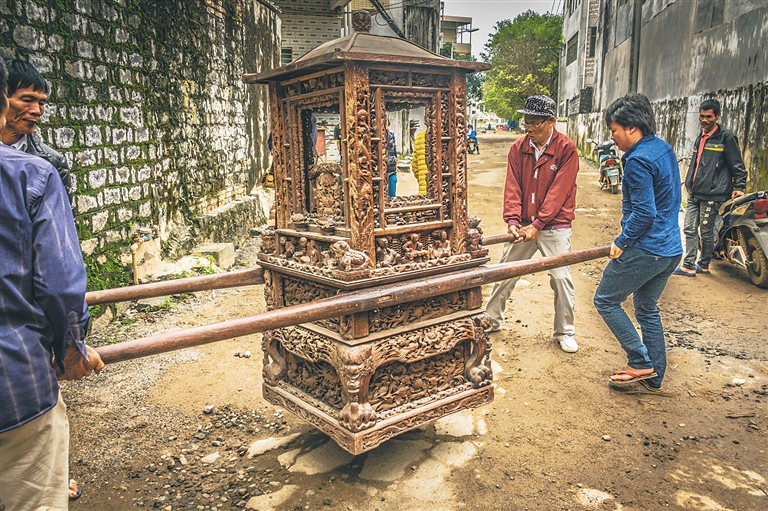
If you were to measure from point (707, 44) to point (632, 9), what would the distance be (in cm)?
622

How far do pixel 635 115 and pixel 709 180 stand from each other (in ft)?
9.79

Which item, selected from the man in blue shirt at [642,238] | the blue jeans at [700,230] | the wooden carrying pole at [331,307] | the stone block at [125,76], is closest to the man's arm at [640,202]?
the man in blue shirt at [642,238]

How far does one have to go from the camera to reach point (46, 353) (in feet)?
5.49

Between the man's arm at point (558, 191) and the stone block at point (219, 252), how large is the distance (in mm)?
4000

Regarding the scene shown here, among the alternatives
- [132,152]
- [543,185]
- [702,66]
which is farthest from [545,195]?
[702,66]

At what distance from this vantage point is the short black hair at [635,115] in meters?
3.34

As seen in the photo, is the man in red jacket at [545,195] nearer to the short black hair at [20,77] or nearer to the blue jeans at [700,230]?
the blue jeans at [700,230]

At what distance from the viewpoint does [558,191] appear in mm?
4062

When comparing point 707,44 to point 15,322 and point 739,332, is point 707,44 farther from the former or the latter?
point 15,322

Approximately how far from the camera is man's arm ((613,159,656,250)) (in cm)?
326

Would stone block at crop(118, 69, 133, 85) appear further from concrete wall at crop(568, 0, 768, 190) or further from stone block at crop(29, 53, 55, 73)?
concrete wall at crop(568, 0, 768, 190)

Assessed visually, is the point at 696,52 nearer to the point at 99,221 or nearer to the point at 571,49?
the point at 99,221

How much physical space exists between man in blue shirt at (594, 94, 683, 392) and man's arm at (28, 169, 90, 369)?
267 centimetres

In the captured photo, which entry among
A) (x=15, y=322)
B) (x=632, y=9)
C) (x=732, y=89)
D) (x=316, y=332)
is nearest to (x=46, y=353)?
(x=15, y=322)
